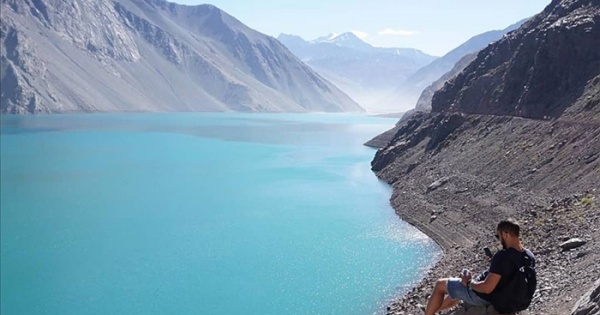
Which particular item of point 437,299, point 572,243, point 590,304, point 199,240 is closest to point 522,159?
point 572,243

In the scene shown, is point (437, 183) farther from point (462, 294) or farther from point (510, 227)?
point (510, 227)

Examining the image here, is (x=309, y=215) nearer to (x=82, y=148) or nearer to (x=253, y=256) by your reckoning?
(x=253, y=256)

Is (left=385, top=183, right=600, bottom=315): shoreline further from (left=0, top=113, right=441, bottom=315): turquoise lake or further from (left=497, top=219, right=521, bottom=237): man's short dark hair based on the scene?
(left=497, top=219, right=521, bottom=237): man's short dark hair

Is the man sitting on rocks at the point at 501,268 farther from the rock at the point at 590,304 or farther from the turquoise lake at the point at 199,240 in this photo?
the turquoise lake at the point at 199,240

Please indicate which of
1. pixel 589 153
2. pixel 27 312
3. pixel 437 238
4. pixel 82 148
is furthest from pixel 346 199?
pixel 82 148

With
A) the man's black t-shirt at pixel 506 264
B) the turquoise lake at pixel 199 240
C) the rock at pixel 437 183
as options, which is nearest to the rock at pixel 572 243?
the turquoise lake at pixel 199 240
